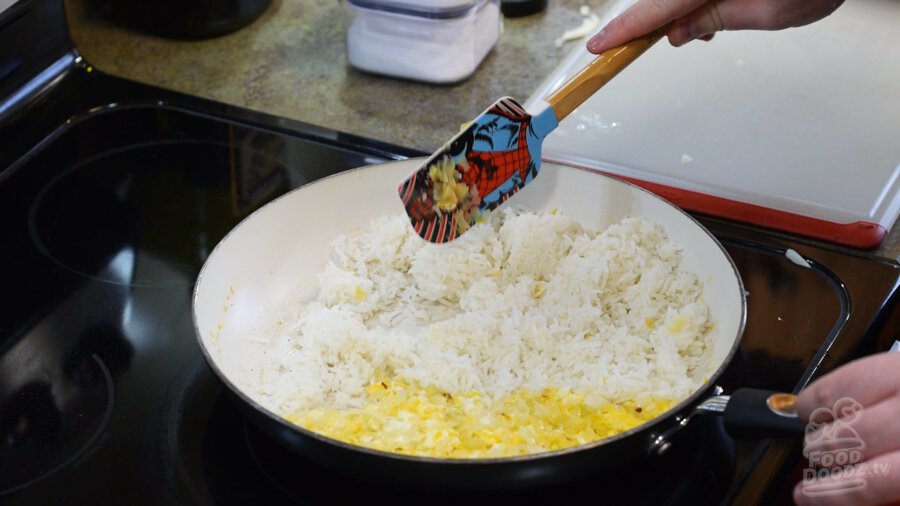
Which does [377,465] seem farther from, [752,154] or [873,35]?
[873,35]

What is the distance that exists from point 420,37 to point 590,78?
540mm

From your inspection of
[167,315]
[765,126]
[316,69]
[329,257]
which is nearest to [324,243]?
[329,257]

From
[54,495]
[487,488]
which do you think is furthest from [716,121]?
[54,495]

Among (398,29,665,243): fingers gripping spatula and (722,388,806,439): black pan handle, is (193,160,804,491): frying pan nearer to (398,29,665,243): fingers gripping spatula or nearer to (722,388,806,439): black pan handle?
(722,388,806,439): black pan handle

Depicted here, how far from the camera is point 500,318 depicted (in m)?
1.11

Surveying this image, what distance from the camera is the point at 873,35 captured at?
66.9 inches

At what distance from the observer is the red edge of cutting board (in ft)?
4.11

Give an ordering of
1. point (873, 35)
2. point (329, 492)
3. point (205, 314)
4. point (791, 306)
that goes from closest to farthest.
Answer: point (329, 492) < point (205, 314) < point (791, 306) < point (873, 35)

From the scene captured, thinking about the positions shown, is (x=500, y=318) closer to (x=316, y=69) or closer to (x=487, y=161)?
(x=487, y=161)

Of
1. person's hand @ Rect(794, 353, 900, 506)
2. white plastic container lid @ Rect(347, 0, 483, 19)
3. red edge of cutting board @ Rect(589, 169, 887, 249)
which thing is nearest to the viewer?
person's hand @ Rect(794, 353, 900, 506)

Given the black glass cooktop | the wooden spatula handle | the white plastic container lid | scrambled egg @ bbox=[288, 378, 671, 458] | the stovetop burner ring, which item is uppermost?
the wooden spatula handle

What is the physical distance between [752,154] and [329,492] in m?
0.83

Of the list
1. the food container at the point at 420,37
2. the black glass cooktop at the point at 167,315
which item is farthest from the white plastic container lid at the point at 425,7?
the black glass cooktop at the point at 167,315

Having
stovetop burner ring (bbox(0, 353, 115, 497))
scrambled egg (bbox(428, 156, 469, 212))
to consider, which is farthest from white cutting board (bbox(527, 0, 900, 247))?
stovetop burner ring (bbox(0, 353, 115, 497))
